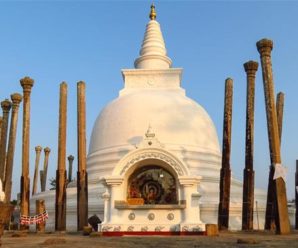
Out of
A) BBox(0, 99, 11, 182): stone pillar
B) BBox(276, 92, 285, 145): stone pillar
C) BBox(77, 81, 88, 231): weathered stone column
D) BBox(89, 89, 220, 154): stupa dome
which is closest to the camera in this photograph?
BBox(77, 81, 88, 231): weathered stone column

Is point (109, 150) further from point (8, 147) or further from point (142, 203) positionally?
point (142, 203)

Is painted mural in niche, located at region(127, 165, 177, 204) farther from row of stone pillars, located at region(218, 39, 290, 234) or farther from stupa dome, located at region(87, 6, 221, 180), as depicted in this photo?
stupa dome, located at region(87, 6, 221, 180)

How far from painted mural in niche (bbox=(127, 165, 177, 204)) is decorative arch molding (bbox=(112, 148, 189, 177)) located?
28.2 inches

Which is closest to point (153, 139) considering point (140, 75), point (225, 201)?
point (225, 201)

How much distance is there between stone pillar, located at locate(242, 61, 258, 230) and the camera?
17.6m

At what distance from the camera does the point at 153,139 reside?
17828mm

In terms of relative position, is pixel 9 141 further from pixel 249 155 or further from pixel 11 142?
pixel 249 155

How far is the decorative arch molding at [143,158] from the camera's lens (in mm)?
17234

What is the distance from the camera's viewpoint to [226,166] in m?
18.2

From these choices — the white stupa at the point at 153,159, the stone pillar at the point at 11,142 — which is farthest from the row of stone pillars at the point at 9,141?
Result: the white stupa at the point at 153,159

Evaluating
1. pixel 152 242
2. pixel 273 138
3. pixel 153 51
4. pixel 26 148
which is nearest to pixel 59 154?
pixel 26 148

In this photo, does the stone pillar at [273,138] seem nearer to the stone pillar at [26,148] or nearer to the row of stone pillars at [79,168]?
the row of stone pillars at [79,168]

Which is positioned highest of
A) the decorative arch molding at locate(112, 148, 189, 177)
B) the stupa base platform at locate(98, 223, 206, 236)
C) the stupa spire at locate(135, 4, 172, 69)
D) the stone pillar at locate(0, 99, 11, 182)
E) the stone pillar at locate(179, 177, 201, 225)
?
the stupa spire at locate(135, 4, 172, 69)

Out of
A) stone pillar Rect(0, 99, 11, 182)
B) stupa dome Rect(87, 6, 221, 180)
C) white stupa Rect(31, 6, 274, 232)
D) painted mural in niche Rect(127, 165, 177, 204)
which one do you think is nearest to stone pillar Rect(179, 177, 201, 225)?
white stupa Rect(31, 6, 274, 232)
